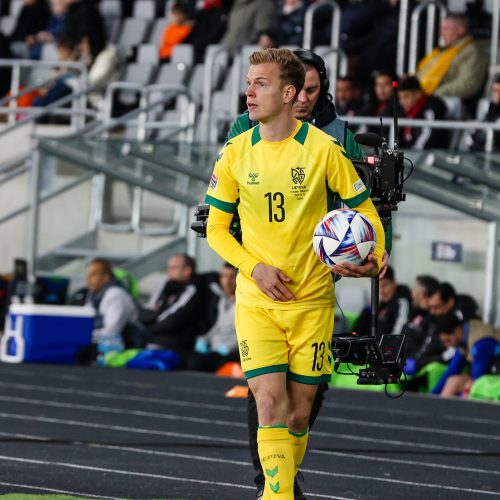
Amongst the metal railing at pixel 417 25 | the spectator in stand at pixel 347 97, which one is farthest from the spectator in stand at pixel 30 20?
the spectator in stand at pixel 347 97

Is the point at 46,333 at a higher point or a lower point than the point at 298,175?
lower

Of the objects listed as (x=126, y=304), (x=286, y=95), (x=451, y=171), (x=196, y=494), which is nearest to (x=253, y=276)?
(x=286, y=95)

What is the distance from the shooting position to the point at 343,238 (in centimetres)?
686

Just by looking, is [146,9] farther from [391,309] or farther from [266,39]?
[391,309]

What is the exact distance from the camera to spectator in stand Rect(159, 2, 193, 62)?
71.3 feet

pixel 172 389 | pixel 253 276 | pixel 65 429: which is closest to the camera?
pixel 253 276

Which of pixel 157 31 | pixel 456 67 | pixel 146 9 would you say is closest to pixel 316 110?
pixel 456 67

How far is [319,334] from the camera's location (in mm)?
7113

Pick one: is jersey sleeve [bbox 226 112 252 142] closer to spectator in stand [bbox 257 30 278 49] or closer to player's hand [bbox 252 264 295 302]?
player's hand [bbox 252 264 295 302]

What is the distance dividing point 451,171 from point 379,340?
881cm

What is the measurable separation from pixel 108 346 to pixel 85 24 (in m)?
6.79

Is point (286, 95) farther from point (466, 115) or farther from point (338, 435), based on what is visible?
point (466, 115)

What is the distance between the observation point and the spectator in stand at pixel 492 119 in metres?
16.7

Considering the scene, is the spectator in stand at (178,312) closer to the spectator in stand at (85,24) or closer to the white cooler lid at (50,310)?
the white cooler lid at (50,310)
